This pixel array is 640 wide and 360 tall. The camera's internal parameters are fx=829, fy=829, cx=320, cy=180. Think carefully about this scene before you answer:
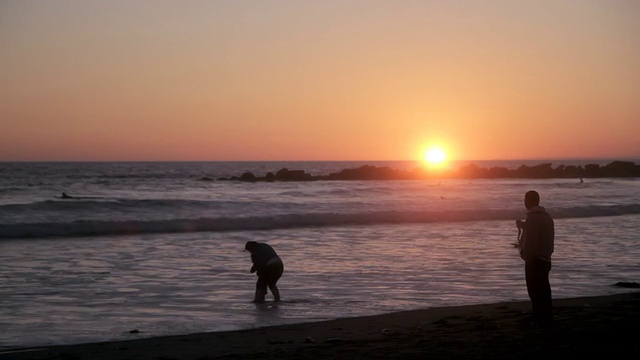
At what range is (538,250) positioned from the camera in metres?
8.56

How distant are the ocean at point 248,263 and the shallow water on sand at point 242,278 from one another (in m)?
0.03

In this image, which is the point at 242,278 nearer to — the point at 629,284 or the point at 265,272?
the point at 265,272

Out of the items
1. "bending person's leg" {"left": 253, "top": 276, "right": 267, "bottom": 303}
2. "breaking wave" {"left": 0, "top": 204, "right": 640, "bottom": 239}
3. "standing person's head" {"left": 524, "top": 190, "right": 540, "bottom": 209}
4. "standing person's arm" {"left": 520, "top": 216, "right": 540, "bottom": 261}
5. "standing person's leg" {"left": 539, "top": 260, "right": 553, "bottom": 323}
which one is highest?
"standing person's head" {"left": 524, "top": 190, "right": 540, "bottom": 209}

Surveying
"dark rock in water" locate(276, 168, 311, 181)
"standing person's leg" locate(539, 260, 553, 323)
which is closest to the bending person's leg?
"standing person's leg" locate(539, 260, 553, 323)

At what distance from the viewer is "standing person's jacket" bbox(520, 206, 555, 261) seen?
8.53m

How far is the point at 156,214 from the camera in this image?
33531 mm

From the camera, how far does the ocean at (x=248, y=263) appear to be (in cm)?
1063

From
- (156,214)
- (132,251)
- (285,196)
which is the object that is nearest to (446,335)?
(132,251)

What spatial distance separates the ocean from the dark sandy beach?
72 cm

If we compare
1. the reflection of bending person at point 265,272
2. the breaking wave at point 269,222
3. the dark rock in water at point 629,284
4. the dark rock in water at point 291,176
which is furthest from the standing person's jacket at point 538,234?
the dark rock in water at point 291,176

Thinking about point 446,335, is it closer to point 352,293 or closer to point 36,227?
point 352,293

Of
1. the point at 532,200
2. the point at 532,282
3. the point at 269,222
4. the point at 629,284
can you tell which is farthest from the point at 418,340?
the point at 269,222

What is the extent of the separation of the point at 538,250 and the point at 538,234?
17 cm

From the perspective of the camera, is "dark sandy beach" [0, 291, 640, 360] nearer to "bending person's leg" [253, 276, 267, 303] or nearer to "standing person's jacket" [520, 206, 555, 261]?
"standing person's jacket" [520, 206, 555, 261]
